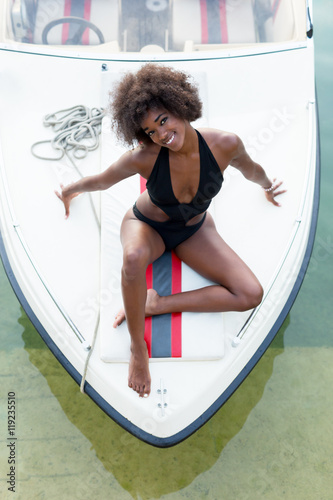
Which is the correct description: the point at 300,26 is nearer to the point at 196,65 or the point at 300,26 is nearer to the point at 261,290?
the point at 196,65

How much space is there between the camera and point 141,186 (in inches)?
105

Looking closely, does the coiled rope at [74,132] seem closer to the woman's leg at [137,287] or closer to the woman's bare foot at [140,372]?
the woman's leg at [137,287]

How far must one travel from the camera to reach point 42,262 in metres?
2.44

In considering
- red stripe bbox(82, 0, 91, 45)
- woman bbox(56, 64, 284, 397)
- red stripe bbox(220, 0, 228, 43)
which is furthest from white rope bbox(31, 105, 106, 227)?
red stripe bbox(220, 0, 228, 43)

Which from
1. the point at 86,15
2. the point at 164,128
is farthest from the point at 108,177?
the point at 86,15

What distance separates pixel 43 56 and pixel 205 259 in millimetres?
1616

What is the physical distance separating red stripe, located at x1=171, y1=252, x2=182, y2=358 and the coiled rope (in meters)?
0.72

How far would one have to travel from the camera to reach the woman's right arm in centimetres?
206

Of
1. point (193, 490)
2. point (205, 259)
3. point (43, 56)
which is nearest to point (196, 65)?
point (43, 56)

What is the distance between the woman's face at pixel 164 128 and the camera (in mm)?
1869

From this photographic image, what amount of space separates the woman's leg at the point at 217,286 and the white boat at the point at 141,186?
0.06 meters

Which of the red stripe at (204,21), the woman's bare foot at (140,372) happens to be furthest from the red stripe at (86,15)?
the woman's bare foot at (140,372)

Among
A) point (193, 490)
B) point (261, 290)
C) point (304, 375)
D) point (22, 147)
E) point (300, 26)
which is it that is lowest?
point (193, 490)

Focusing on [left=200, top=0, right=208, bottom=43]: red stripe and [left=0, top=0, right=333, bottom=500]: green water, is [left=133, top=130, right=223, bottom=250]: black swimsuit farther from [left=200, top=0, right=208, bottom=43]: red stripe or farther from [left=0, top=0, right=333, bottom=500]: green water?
[left=200, top=0, right=208, bottom=43]: red stripe
